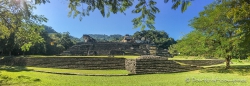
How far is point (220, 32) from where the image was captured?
13.0 meters

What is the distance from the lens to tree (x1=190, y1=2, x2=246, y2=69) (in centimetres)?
1196

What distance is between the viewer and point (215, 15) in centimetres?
1211

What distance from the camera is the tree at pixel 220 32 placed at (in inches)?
471

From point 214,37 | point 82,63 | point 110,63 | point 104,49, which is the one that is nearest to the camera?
point 214,37

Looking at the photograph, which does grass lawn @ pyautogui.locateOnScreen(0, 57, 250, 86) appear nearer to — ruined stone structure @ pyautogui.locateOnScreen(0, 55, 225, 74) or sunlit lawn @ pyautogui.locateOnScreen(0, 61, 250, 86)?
sunlit lawn @ pyautogui.locateOnScreen(0, 61, 250, 86)

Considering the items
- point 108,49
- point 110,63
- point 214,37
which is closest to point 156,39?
point 108,49

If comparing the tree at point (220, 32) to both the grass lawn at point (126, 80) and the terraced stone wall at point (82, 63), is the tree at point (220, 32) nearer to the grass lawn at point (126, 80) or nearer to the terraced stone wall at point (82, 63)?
the grass lawn at point (126, 80)

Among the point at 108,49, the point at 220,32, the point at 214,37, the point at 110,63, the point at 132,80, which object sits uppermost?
the point at 220,32

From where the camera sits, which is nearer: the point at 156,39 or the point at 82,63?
the point at 82,63

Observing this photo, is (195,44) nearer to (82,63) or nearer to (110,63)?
(110,63)

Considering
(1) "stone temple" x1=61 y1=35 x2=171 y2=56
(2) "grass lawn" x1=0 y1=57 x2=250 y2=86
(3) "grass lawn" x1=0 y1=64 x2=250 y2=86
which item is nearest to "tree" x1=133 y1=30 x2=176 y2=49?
(1) "stone temple" x1=61 y1=35 x2=171 y2=56

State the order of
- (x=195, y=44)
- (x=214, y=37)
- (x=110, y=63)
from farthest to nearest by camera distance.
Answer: (x=110, y=63)
(x=195, y=44)
(x=214, y=37)

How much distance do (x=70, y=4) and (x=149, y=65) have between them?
10.1 m

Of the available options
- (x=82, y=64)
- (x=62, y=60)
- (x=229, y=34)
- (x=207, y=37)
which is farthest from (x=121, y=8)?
(x=62, y=60)
